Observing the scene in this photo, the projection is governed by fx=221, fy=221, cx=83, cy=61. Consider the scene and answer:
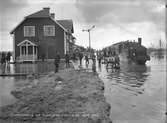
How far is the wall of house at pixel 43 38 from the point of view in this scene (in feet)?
118

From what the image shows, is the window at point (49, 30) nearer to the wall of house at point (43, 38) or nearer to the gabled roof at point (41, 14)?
the wall of house at point (43, 38)

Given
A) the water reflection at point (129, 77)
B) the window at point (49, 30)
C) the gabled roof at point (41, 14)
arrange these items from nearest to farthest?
the water reflection at point (129, 77) < the window at point (49, 30) < the gabled roof at point (41, 14)

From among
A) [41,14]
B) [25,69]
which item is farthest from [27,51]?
[25,69]

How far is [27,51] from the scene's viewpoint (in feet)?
117

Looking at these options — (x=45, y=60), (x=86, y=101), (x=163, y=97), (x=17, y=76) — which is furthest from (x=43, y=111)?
(x=45, y=60)

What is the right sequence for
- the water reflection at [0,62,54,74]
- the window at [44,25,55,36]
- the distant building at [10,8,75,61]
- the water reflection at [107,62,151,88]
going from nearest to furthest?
the water reflection at [107,62,151,88], the water reflection at [0,62,54,74], the distant building at [10,8,75,61], the window at [44,25,55,36]

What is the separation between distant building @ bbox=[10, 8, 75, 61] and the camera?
36031mm

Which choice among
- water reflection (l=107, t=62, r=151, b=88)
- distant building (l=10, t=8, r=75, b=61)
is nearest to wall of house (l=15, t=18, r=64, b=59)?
distant building (l=10, t=8, r=75, b=61)

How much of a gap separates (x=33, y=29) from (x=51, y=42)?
3759 mm

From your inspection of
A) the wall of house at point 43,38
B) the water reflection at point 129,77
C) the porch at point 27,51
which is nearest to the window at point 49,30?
the wall of house at point 43,38

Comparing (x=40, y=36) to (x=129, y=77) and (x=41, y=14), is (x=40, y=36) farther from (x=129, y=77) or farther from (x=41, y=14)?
(x=129, y=77)

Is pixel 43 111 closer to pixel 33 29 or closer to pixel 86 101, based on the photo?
pixel 86 101

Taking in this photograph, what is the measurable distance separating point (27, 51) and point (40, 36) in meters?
3.24

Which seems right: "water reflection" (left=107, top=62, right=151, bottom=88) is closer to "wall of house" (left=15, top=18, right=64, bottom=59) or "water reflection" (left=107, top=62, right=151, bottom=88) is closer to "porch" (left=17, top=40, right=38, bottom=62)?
"wall of house" (left=15, top=18, right=64, bottom=59)
